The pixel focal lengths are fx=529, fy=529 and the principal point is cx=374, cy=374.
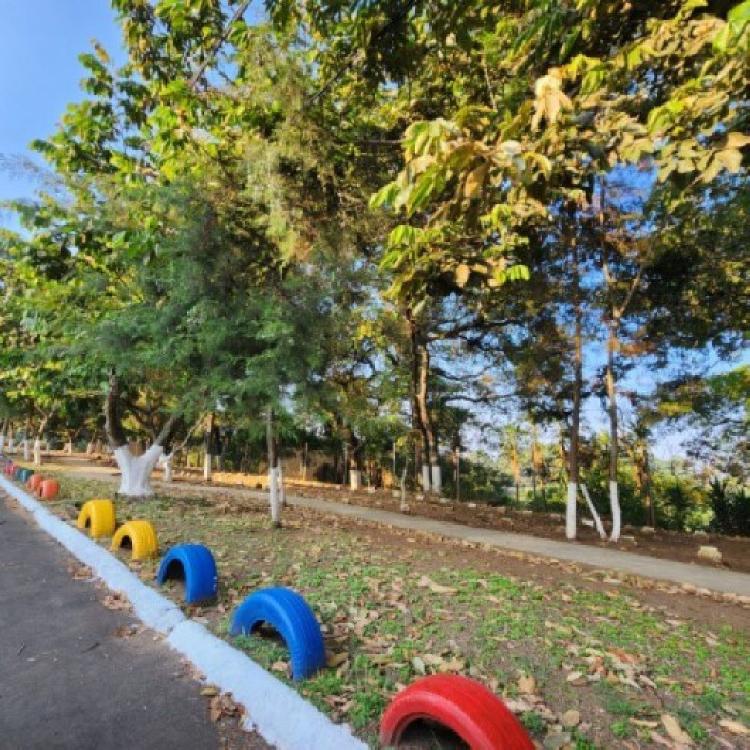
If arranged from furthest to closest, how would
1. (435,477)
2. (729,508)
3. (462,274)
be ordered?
(435,477) < (729,508) < (462,274)

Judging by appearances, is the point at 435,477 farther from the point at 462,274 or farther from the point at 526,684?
the point at 462,274

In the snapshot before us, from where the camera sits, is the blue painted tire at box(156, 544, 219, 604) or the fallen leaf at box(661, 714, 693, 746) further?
the blue painted tire at box(156, 544, 219, 604)

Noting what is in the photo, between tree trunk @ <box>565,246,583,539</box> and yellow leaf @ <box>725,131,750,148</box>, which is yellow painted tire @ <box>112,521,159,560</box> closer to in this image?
yellow leaf @ <box>725,131,750,148</box>

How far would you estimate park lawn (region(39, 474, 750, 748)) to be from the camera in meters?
2.91

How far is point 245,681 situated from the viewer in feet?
10.5

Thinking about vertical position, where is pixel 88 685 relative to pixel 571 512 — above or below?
below

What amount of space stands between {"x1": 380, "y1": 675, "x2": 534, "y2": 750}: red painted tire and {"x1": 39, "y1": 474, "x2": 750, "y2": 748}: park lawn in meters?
0.28

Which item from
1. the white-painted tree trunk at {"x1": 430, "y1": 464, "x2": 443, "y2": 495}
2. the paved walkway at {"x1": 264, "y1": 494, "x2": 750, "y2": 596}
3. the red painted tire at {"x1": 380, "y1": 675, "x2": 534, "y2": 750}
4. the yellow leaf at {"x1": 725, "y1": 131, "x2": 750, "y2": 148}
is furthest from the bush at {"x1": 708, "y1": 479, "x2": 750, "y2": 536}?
the red painted tire at {"x1": 380, "y1": 675, "x2": 534, "y2": 750}

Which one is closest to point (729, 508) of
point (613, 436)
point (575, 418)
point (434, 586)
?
point (613, 436)

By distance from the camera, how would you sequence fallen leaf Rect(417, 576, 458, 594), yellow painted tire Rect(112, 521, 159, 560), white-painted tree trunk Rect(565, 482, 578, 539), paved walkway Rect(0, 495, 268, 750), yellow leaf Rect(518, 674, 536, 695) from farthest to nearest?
1. white-painted tree trunk Rect(565, 482, 578, 539)
2. yellow painted tire Rect(112, 521, 159, 560)
3. fallen leaf Rect(417, 576, 458, 594)
4. yellow leaf Rect(518, 674, 536, 695)
5. paved walkway Rect(0, 495, 268, 750)

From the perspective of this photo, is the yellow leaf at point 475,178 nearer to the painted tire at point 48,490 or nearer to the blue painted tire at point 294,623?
the blue painted tire at point 294,623

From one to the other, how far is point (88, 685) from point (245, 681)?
1086 millimetres

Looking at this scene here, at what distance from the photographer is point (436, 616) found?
14.3ft

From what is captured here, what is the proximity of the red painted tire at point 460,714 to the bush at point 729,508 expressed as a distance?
14316mm
